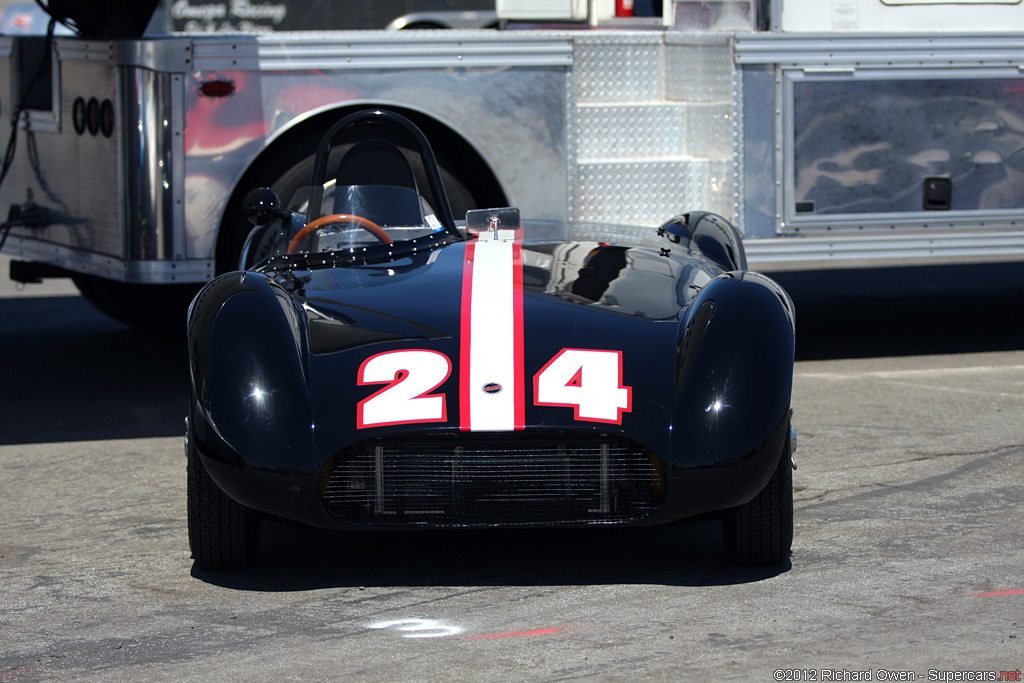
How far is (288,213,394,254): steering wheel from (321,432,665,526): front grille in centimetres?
134

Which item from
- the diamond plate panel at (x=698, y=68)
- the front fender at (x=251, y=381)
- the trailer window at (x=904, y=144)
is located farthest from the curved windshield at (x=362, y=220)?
the trailer window at (x=904, y=144)

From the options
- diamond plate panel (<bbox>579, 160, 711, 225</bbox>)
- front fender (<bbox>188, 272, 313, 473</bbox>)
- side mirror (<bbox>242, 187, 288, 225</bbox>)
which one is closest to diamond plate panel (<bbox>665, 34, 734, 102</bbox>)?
diamond plate panel (<bbox>579, 160, 711, 225</bbox>)

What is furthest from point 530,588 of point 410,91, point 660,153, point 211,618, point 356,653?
point 660,153

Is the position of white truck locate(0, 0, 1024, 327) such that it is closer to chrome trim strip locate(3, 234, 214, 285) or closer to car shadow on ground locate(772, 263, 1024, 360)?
chrome trim strip locate(3, 234, 214, 285)

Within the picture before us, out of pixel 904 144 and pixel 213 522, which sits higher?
pixel 904 144

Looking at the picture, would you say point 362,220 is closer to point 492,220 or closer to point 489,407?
point 492,220

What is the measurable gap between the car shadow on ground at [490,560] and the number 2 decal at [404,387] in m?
0.44

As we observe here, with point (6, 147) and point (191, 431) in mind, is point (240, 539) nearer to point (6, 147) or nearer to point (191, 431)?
point (191, 431)

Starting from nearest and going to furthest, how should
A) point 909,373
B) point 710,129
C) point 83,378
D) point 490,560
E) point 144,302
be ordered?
point 490,560
point 909,373
point 710,129
point 83,378
point 144,302

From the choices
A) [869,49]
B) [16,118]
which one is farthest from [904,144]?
[16,118]

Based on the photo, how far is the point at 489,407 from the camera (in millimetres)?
3586

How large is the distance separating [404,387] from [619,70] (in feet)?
13.8

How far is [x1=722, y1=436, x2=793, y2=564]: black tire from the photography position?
377 cm

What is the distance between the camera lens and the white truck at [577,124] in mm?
6480
